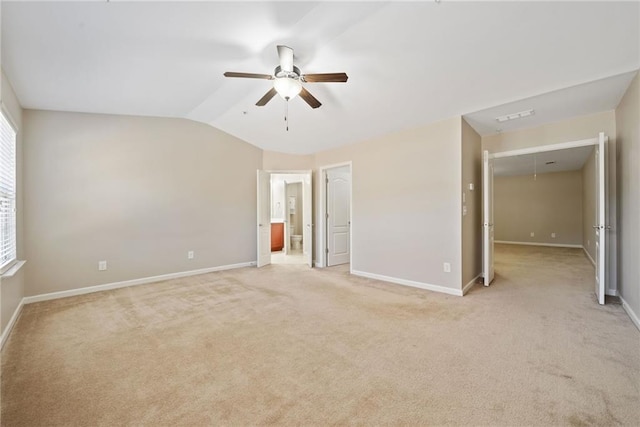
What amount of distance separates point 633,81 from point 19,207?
695 centimetres

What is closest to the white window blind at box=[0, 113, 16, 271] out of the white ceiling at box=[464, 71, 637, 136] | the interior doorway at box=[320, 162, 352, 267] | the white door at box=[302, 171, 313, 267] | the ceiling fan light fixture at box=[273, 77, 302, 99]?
the ceiling fan light fixture at box=[273, 77, 302, 99]

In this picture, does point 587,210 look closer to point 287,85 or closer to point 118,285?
point 287,85

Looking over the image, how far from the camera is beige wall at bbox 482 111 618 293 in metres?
3.60

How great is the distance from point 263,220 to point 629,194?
5.32 metres

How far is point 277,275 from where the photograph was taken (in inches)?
200

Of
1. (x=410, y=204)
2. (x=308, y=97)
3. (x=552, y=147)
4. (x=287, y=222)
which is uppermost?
(x=308, y=97)

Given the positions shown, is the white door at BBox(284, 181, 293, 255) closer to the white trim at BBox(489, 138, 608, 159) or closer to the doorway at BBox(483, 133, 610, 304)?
the doorway at BBox(483, 133, 610, 304)

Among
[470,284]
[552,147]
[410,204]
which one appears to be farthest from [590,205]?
[410,204]

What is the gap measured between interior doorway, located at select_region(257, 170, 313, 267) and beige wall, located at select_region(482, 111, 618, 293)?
389cm

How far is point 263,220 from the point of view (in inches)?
231

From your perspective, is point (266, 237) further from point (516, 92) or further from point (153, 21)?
point (516, 92)

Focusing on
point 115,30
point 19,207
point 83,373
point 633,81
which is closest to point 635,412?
point 633,81

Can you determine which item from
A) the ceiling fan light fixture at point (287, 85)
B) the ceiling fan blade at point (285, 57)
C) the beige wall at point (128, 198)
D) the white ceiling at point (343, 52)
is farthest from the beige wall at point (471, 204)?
the beige wall at point (128, 198)

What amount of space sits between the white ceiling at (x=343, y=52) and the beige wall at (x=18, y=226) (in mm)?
159
